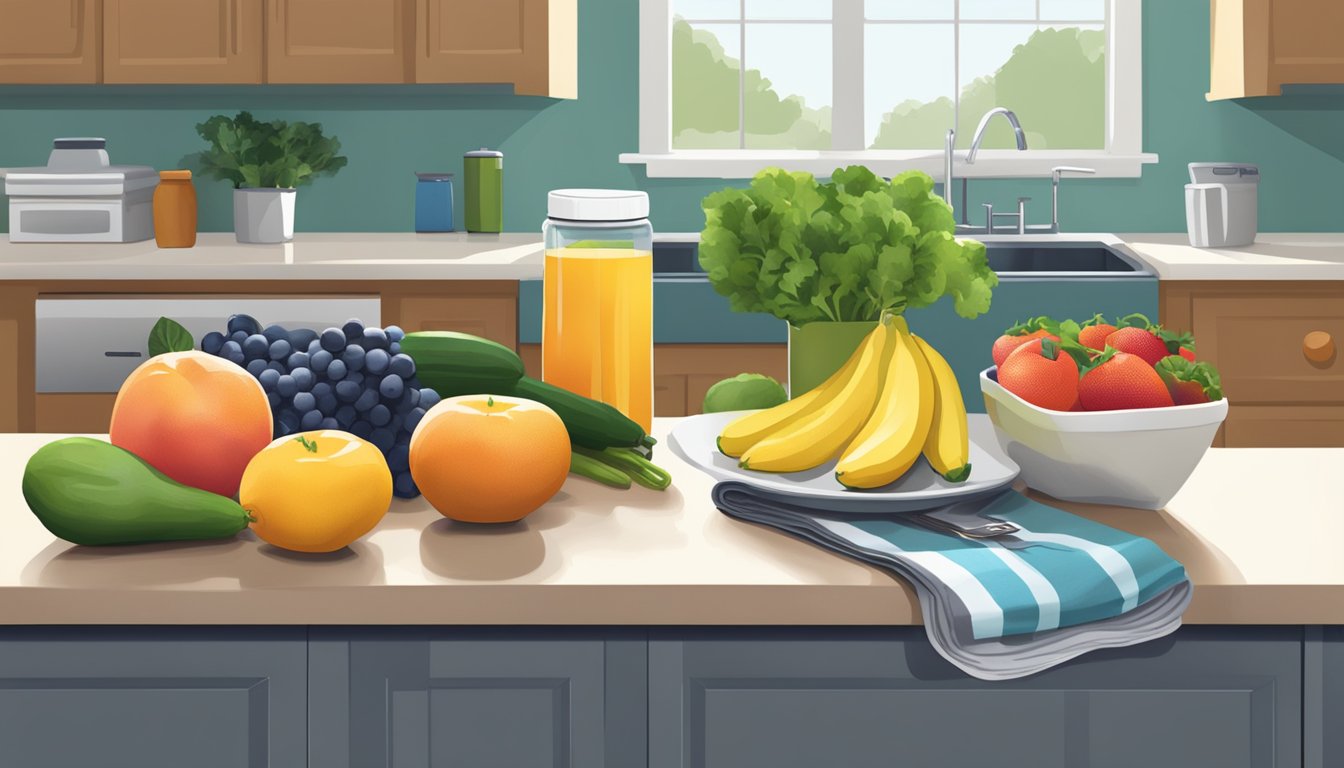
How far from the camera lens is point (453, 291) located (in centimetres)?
305

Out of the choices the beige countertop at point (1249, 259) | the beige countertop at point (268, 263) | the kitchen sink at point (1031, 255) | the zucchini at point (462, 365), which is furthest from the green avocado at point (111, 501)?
the kitchen sink at point (1031, 255)

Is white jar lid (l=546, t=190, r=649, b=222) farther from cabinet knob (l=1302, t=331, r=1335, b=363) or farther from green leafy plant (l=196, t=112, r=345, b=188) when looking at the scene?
green leafy plant (l=196, t=112, r=345, b=188)

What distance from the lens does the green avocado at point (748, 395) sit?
1.44 meters

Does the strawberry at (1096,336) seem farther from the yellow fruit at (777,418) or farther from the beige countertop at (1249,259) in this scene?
the beige countertop at (1249,259)

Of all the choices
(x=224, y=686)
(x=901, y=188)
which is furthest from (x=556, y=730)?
(x=901, y=188)

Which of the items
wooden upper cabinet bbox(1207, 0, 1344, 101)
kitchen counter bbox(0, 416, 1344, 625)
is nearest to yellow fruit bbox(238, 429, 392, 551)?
kitchen counter bbox(0, 416, 1344, 625)

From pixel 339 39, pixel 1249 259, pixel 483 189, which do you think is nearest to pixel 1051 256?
pixel 1249 259

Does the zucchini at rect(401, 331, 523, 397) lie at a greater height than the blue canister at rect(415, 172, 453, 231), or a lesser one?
lesser

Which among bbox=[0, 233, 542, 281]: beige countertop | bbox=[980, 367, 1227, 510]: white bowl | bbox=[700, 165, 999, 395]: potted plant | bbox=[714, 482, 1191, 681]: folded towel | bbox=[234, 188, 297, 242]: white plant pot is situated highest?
bbox=[234, 188, 297, 242]: white plant pot

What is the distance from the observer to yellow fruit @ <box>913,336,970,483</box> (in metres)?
1.12

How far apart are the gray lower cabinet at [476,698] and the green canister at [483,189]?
2.76m

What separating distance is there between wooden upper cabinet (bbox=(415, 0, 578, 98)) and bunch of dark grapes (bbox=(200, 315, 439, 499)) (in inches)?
89.7

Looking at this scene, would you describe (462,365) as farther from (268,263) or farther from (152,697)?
(268,263)

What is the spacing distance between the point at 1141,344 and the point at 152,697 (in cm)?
83
